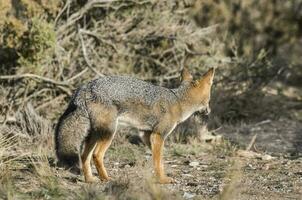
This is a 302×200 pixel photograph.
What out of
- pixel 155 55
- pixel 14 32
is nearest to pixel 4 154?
pixel 14 32

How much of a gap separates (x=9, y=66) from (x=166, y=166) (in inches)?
145

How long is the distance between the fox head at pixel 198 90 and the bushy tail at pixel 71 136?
137cm

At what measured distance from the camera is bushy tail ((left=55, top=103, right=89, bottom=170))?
7.28 m

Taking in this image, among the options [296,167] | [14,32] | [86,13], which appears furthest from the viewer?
[86,13]

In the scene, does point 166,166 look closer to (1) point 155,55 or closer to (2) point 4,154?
(2) point 4,154

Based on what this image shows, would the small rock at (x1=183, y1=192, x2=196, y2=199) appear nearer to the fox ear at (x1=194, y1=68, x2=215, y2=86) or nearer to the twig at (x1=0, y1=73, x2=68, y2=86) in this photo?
the fox ear at (x1=194, y1=68, x2=215, y2=86)

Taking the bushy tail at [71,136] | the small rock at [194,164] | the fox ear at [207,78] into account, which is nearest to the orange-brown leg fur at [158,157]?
the bushy tail at [71,136]

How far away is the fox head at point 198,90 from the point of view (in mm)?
8109

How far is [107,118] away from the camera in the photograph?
23.8 feet

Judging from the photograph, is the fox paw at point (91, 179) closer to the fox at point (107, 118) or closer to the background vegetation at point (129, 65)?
the fox at point (107, 118)

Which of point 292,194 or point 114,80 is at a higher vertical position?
point 114,80

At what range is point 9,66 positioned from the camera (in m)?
11.1

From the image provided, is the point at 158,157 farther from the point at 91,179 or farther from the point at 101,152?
the point at 91,179

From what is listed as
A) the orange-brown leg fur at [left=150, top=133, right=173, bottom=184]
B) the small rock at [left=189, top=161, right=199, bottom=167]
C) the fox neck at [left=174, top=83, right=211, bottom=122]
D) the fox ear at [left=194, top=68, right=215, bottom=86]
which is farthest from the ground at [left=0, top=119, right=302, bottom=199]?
the fox ear at [left=194, top=68, right=215, bottom=86]
